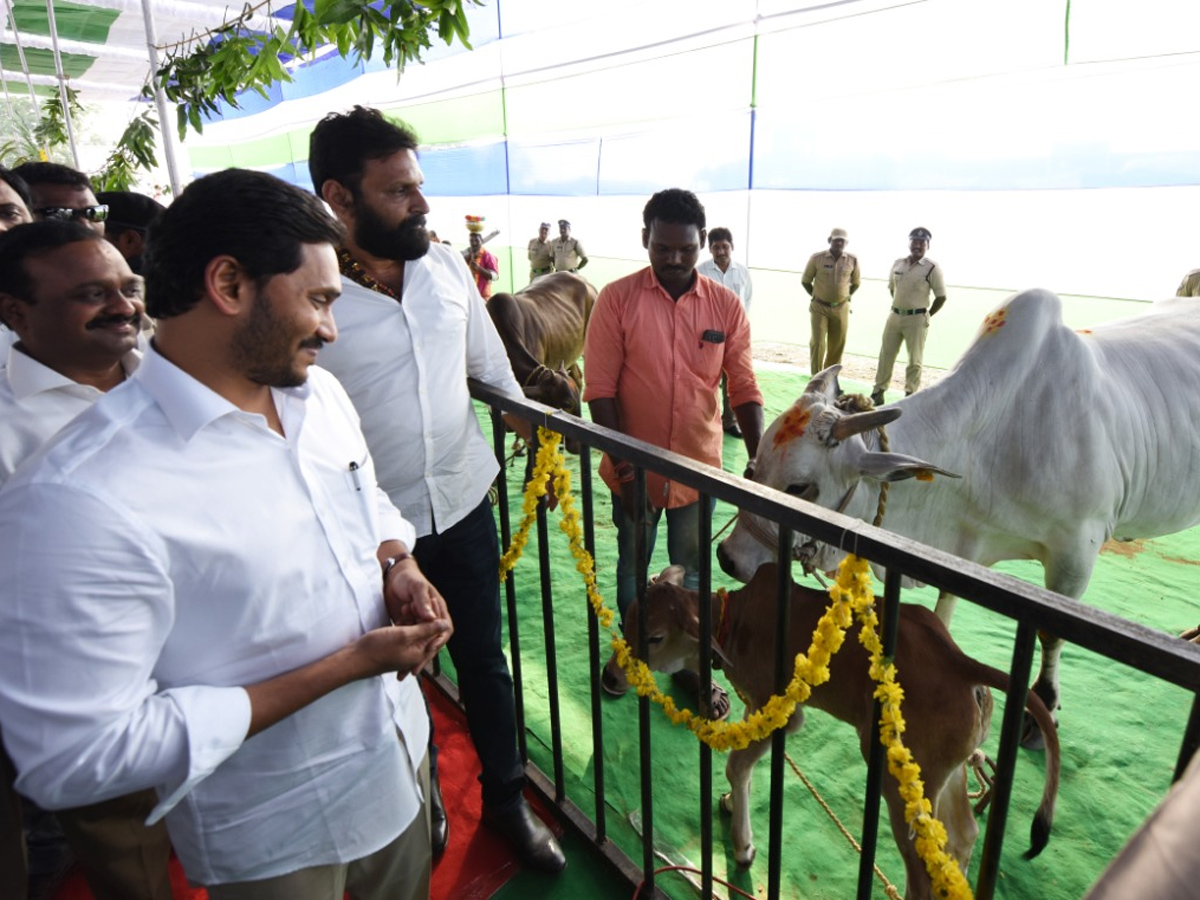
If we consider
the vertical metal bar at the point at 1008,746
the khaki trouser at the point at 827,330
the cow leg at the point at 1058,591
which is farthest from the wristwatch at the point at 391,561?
the khaki trouser at the point at 827,330

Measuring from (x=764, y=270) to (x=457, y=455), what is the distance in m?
9.16

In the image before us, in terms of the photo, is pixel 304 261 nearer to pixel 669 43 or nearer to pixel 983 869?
pixel 983 869

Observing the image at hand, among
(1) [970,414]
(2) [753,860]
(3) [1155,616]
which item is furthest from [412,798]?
(3) [1155,616]

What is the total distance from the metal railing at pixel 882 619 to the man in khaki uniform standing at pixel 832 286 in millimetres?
6839

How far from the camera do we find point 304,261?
3.78 ft

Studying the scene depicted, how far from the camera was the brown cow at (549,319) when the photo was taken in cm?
487

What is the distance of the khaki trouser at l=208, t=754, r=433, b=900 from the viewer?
1272 mm

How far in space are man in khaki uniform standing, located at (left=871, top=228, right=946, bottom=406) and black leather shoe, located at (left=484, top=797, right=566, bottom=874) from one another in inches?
260

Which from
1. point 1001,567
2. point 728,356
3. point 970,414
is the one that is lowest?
point 1001,567

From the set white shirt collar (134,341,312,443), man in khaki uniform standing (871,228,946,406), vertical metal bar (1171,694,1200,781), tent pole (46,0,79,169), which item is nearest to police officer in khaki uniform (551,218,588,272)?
man in khaki uniform standing (871,228,946,406)

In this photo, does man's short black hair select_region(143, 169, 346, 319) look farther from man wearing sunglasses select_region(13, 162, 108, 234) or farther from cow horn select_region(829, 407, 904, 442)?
man wearing sunglasses select_region(13, 162, 108, 234)

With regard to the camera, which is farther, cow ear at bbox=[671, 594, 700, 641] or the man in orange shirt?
the man in orange shirt

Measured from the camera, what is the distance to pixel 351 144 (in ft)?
6.63

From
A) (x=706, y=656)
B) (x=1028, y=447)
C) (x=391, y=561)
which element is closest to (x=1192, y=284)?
(x=1028, y=447)
